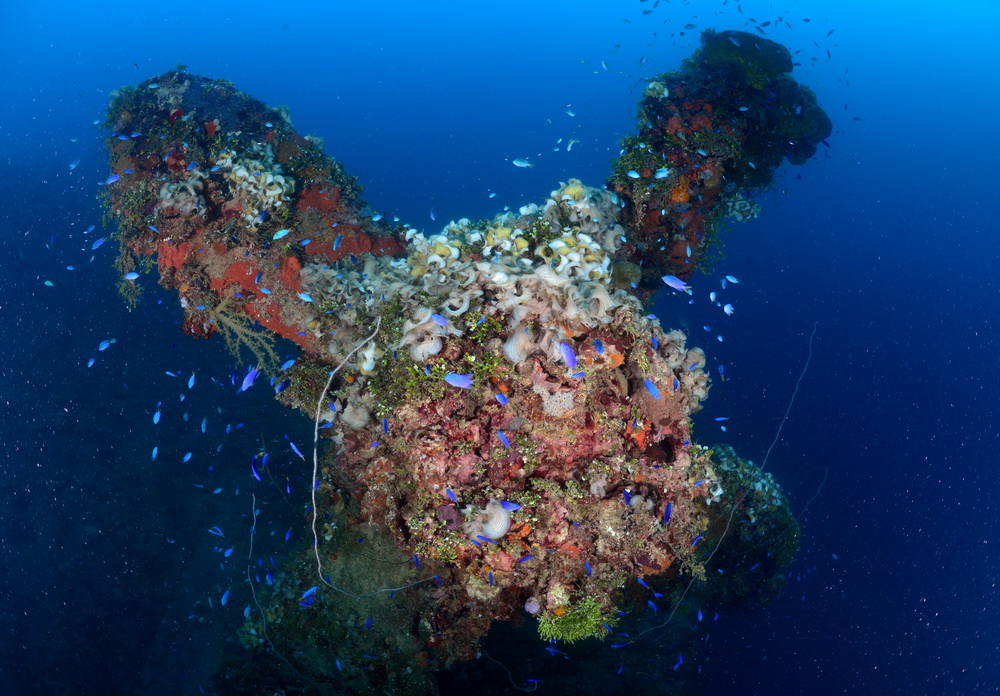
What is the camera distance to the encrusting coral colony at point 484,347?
4.29 metres

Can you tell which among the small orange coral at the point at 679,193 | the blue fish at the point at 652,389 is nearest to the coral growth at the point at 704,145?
the small orange coral at the point at 679,193

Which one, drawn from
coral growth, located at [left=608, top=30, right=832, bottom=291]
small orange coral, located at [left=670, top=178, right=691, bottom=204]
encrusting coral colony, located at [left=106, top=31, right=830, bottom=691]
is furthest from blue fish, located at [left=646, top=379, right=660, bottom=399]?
small orange coral, located at [left=670, top=178, right=691, bottom=204]

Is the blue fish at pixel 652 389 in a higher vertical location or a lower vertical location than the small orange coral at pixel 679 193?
lower

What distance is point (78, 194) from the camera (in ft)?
57.2

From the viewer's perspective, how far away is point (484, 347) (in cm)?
432

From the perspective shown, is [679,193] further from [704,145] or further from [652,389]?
[652,389]

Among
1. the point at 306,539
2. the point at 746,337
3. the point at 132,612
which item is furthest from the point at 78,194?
the point at 746,337

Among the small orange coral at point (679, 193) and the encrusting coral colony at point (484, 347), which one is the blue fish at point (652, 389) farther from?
the small orange coral at point (679, 193)

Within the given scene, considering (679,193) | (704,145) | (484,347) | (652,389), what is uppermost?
(704,145)

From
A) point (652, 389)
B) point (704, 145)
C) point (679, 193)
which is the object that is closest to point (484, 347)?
point (652, 389)

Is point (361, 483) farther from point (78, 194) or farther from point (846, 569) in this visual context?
point (78, 194)

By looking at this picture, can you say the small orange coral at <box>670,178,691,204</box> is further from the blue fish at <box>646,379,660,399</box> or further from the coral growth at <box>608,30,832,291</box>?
the blue fish at <box>646,379,660,399</box>

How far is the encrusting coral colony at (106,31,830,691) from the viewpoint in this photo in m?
4.29

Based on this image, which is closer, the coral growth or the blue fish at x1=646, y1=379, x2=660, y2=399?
the blue fish at x1=646, y1=379, x2=660, y2=399
